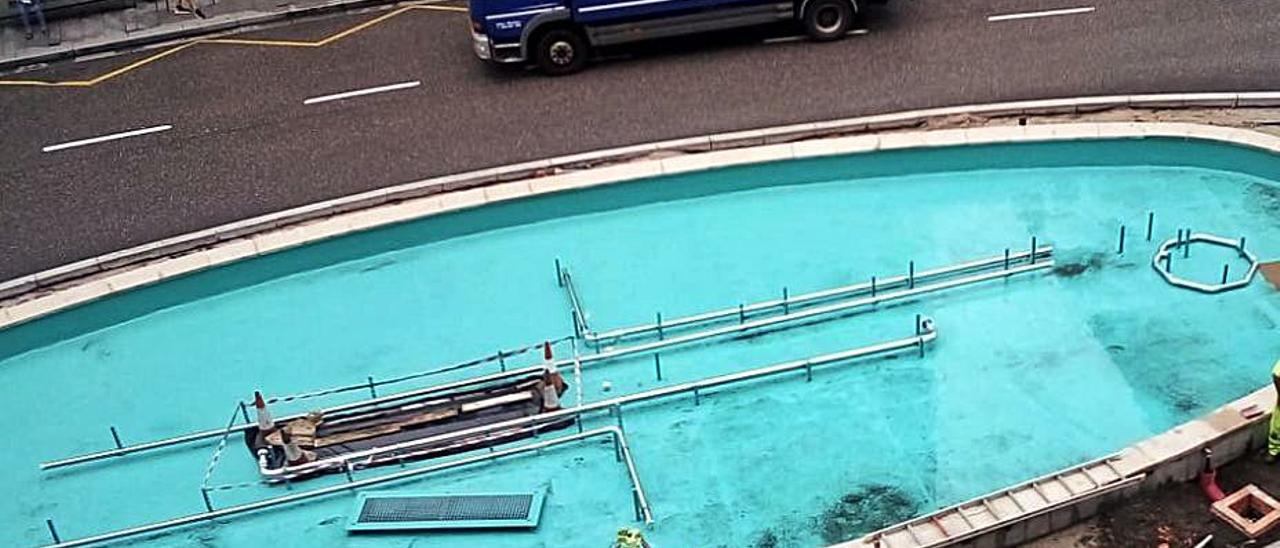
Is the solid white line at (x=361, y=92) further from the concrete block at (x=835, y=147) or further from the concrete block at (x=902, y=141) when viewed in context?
the concrete block at (x=902, y=141)

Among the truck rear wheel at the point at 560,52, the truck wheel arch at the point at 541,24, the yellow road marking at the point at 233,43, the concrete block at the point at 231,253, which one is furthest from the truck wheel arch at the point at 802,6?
the concrete block at the point at 231,253

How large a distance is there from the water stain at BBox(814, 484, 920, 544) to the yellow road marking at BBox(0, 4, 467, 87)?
1316 cm

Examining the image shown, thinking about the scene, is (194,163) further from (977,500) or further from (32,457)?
(977,500)

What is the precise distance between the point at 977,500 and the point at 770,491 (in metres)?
1.82

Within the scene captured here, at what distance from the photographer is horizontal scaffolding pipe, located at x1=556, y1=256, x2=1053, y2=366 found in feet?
42.9

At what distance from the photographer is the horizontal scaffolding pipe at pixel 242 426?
1238 cm

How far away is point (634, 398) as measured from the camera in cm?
1238

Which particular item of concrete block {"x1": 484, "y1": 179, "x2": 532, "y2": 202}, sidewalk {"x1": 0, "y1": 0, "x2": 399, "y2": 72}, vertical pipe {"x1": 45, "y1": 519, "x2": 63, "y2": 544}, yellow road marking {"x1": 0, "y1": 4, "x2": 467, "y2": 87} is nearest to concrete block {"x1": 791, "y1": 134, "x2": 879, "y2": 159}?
concrete block {"x1": 484, "y1": 179, "x2": 532, "y2": 202}

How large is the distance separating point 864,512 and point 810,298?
3.08 metres

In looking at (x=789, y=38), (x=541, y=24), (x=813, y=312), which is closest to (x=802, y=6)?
(x=789, y=38)

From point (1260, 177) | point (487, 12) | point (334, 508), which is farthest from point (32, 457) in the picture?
point (1260, 177)

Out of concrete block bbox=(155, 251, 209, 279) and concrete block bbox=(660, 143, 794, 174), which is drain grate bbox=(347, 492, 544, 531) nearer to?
concrete block bbox=(155, 251, 209, 279)

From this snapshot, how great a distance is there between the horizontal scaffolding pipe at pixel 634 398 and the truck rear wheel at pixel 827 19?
7.61 m

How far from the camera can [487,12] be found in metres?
18.4
